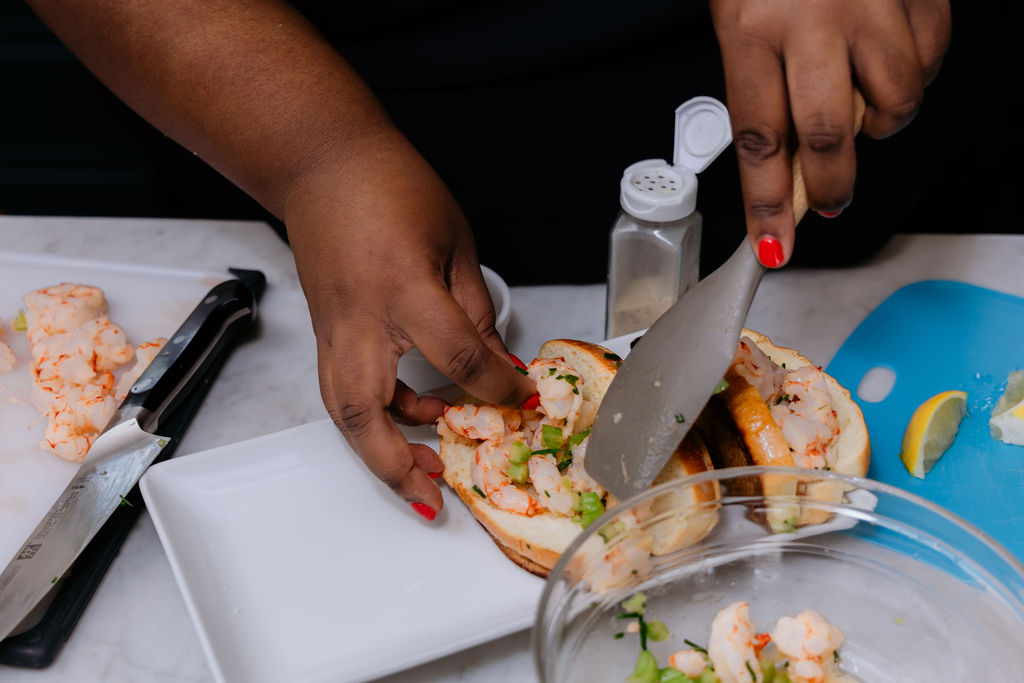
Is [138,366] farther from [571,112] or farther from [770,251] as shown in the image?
[770,251]

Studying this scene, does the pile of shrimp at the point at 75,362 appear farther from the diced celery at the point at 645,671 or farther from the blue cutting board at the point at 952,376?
→ the blue cutting board at the point at 952,376

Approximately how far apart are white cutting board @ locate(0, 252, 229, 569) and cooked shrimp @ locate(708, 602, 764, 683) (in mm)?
1348

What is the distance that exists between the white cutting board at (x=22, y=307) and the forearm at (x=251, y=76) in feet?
1.99

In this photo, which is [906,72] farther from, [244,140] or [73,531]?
[73,531]

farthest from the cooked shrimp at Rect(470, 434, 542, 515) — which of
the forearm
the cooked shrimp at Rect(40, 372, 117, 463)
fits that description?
the cooked shrimp at Rect(40, 372, 117, 463)

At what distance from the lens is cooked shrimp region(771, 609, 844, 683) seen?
119 centimetres

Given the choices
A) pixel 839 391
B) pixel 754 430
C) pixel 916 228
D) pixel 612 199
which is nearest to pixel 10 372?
pixel 612 199

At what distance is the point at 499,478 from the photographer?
1576mm

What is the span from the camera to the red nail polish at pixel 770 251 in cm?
130

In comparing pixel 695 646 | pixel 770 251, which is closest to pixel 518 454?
pixel 695 646

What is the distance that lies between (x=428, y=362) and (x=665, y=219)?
56 cm

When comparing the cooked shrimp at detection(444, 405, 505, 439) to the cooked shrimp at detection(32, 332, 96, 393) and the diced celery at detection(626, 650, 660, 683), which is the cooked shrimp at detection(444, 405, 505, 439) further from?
the cooked shrimp at detection(32, 332, 96, 393)

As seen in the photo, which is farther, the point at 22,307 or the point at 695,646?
the point at 22,307

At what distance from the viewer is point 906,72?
50.2 inches
